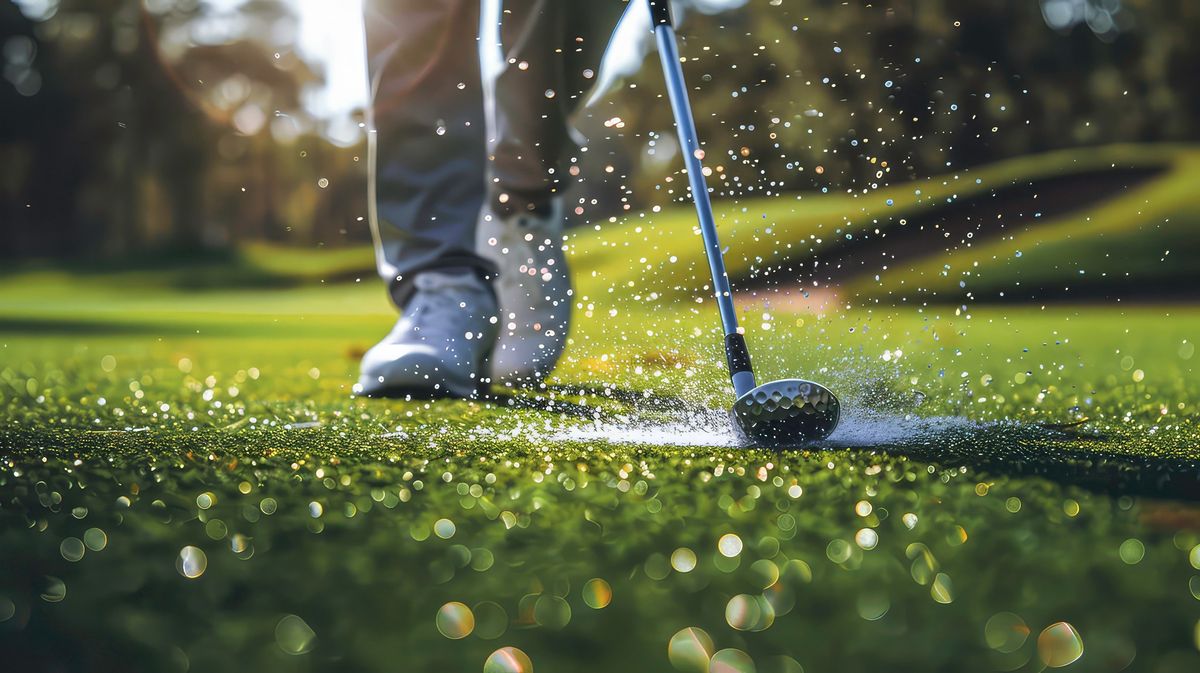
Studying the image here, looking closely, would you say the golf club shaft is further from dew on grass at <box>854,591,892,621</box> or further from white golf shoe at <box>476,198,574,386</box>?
dew on grass at <box>854,591,892,621</box>

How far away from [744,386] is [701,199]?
1.06 ft

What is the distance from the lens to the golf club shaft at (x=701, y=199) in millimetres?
1550

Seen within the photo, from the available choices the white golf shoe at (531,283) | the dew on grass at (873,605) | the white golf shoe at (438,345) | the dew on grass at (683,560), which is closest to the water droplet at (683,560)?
the dew on grass at (683,560)

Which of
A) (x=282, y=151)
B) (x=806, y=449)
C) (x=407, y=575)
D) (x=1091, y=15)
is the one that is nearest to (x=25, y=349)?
(x=806, y=449)

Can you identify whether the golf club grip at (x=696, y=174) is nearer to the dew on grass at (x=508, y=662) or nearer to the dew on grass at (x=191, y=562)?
the dew on grass at (x=191, y=562)

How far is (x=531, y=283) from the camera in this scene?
251 cm

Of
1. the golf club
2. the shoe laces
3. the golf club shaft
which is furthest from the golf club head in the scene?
the shoe laces

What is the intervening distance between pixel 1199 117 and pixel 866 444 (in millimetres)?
11855

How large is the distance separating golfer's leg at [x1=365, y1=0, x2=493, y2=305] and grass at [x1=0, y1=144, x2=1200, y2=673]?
416mm

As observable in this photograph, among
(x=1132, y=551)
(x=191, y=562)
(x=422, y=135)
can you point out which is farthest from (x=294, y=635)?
(x=422, y=135)

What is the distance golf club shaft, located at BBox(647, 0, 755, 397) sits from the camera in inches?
61.0

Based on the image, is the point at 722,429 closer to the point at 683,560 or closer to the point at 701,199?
the point at 701,199

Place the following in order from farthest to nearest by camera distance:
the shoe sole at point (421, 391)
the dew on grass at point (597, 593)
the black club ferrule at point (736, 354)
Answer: the shoe sole at point (421, 391) < the black club ferrule at point (736, 354) < the dew on grass at point (597, 593)

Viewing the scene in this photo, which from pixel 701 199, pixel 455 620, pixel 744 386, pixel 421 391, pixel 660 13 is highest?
pixel 660 13
